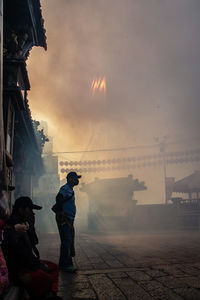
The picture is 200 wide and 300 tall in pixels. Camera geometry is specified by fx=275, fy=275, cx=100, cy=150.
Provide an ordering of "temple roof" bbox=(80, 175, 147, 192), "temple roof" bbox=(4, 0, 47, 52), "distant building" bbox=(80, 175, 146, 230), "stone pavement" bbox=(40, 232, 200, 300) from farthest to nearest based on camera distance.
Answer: "temple roof" bbox=(80, 175, 147, 192), "distant building" bbox=(80, 175, 146, 230), "temple roof" bbox=(4, 0, 47, 52), "stone pavement" bbox=(40, 232, 200, 300)

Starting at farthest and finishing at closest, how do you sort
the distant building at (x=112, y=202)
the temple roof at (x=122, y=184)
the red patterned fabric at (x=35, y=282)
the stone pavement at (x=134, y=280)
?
the temple roof at (x=122, y=184) < the distant building at (x=112, y=202) < the stone pavement at (x=134, y=280) < the red patterned fabric at (x=35, y=282)

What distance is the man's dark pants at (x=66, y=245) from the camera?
4418 millimetres

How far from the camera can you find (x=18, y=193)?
37.6ft

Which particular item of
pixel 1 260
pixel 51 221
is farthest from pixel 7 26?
pixel 51 221

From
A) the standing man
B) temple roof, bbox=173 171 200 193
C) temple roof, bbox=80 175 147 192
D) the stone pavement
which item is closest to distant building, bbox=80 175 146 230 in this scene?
temple roof, bbox=80 175 147 192

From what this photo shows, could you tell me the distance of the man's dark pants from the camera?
4.42 metres

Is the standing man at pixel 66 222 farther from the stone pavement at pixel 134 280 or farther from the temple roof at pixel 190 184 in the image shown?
the temple roof at pixel 190 184

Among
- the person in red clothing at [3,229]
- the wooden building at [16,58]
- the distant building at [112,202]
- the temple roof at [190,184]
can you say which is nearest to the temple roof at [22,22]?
the wooden building at [16,58]

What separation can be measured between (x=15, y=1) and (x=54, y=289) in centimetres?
642

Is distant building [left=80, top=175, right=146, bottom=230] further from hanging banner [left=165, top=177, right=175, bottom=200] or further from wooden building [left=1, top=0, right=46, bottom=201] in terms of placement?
wooden building [left=1, top=0, right=46, bottom=201]

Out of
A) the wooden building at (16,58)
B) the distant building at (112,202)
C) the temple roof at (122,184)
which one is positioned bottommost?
the distant building at (112,202)

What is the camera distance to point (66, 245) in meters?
4.52

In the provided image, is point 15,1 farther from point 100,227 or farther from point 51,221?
point 51,221

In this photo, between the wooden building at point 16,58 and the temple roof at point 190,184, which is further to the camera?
the temple roof at point 190,184
